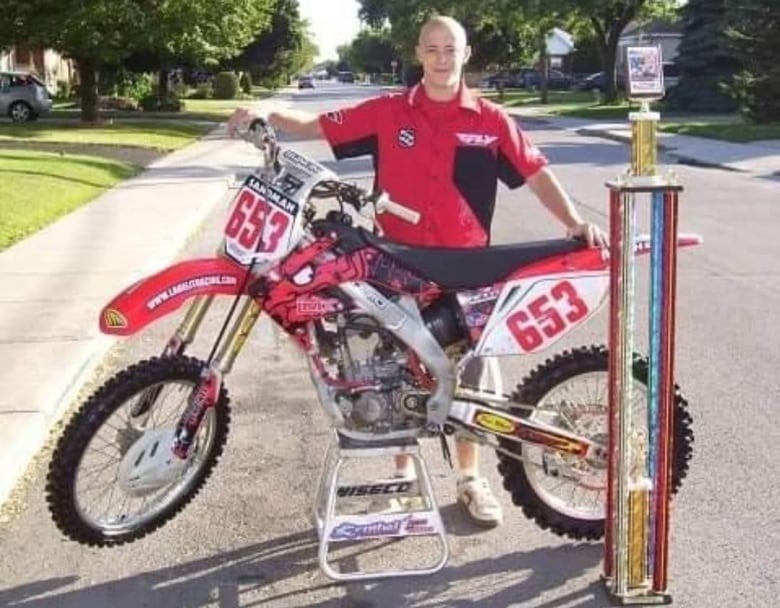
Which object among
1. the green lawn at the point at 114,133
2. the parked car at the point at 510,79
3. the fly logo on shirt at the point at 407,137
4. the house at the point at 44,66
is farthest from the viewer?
the parked car at the point at 510,79

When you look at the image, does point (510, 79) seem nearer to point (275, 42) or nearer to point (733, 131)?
point (275, 42)

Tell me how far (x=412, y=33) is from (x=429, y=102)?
6927cm

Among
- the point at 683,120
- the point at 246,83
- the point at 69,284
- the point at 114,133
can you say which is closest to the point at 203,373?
the point at 69,284

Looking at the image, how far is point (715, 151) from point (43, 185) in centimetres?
1558

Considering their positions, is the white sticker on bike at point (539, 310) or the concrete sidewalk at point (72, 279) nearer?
the white sticker on bike at point (539, 310)

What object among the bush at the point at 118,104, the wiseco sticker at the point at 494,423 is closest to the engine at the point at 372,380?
the wiseco sticker at the point at 494,423

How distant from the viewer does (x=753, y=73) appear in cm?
3319

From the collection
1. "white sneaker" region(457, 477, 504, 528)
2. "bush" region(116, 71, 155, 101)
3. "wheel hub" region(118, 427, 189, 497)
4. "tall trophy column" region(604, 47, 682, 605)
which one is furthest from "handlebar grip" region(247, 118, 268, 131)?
"bush" region(116, 71, 155, 101)

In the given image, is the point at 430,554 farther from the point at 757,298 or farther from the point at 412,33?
the point at 412,33

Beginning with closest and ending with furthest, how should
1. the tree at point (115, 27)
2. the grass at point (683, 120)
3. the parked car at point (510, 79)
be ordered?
1. the tree at point (115, 27)
2. the grass at point (683, 120)
3. the parked car at point (510, 79)

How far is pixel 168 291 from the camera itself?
4180mm

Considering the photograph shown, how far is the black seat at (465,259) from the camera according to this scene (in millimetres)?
4137

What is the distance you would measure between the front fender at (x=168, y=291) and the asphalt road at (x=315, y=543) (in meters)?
0.92

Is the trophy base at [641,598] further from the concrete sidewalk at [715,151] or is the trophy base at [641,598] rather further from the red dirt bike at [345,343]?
the concrete sidewalk at [715,151]
